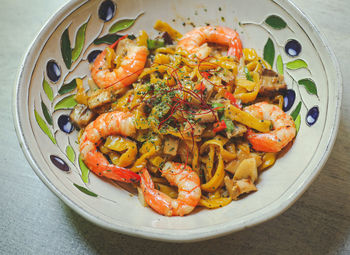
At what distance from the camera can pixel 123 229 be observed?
6.91 feet

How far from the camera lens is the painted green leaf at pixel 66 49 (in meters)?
3.08

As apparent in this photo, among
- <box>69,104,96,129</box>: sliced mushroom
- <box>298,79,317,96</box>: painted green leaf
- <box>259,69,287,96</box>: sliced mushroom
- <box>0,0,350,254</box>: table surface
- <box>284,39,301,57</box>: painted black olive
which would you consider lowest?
<box>0,0,350,254</box>: table surface

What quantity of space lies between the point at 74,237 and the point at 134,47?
2013 mm

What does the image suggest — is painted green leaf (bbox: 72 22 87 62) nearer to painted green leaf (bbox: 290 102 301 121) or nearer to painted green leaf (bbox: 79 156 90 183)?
painted green leaf (bbox: 79 156 90 183)

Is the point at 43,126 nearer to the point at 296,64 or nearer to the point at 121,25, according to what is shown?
the point at 121,25

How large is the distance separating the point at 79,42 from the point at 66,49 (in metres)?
0.18

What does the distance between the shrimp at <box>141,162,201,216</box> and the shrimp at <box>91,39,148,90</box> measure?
1.00 m

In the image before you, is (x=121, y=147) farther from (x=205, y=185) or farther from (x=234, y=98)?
(x=234, y=98)

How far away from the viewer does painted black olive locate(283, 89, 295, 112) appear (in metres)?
2.99

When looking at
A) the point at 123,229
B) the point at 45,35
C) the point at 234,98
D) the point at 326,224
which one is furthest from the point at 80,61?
the point at 326,224

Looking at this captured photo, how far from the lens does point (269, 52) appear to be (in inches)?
127

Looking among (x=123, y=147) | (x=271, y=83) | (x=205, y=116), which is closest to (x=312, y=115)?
(x=271, y=83)

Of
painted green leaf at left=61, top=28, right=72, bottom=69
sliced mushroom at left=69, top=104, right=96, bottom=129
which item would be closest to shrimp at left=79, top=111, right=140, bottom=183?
sliced mushroom at left=69, top=104, right=96, bottom=129

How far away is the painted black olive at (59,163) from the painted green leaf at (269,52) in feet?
7.48
